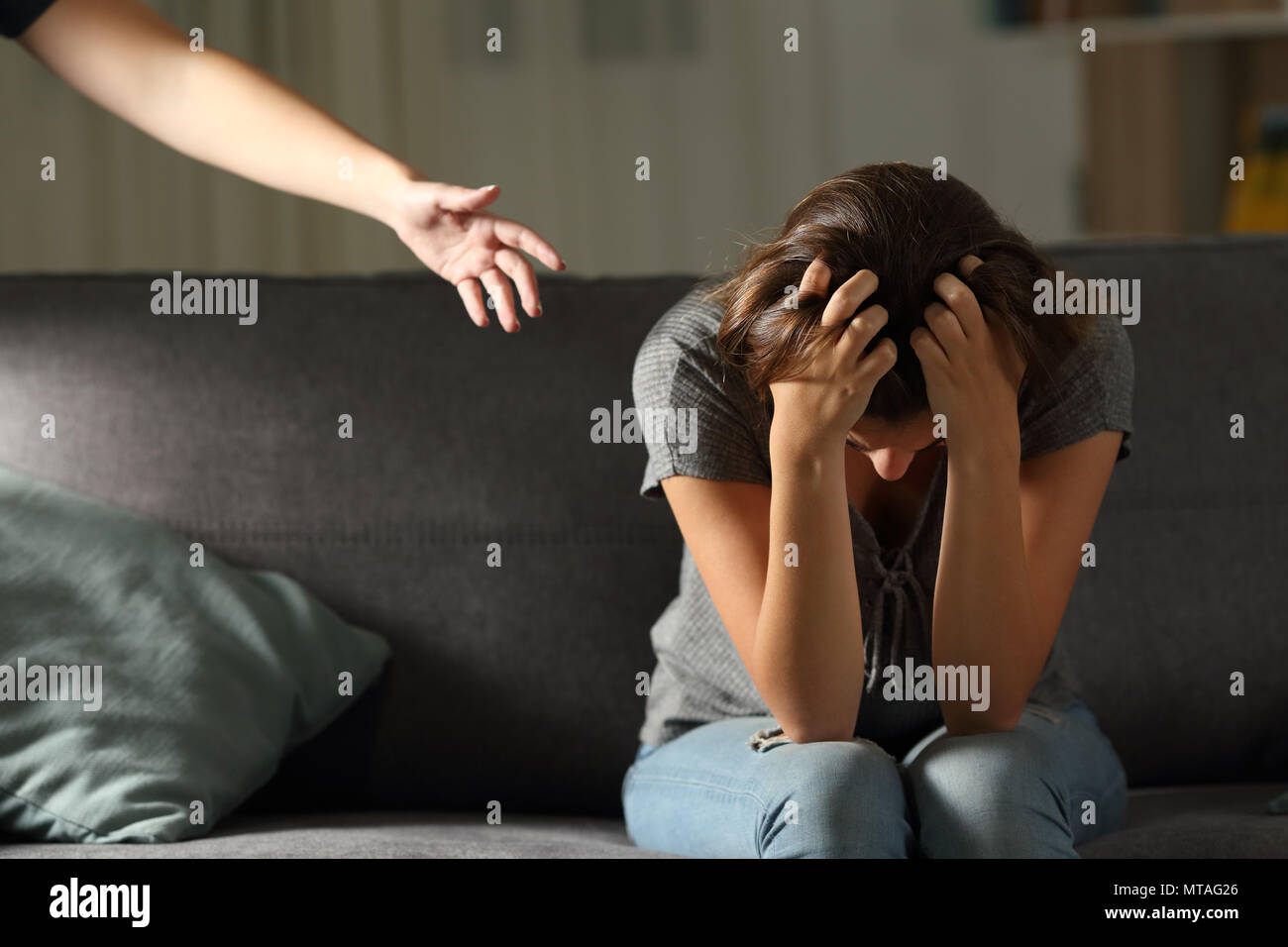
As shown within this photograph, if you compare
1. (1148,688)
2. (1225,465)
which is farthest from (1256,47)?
(1148,688)

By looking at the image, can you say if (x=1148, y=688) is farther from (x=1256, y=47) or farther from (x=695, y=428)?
(x=1256, y=47)

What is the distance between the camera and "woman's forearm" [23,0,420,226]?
3.45ft

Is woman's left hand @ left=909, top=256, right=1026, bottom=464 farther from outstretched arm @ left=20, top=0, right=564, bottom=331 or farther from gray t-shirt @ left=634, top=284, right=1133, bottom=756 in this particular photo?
outstretched arm @ left=20, top=0, right=564, bottom=331

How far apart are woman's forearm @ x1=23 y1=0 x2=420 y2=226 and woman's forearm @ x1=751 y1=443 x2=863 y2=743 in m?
0.40

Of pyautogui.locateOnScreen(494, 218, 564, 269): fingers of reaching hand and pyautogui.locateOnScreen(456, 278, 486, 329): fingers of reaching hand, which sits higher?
pyautogui.locateOnScreen(494, 218, 564, 269): fingers of reaching hand

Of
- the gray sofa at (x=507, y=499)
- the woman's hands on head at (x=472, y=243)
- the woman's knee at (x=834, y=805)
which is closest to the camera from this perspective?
the woman's knee at (x=834, y=805)

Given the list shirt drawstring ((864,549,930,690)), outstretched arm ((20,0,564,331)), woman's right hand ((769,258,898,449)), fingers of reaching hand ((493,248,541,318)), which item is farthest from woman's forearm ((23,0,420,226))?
shirt drawstring ((864,549,930,690))

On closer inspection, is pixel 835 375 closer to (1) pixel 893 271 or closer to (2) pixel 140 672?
(1) pixel 893 271

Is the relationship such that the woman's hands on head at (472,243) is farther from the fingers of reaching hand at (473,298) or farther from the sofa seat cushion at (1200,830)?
the sofa seat cushion at (1200,830)

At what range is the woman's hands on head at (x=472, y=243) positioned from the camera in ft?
3.14

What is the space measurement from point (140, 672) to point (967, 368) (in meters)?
0.77

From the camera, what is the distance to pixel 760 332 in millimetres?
940

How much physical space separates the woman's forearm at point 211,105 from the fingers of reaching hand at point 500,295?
107 millimetres

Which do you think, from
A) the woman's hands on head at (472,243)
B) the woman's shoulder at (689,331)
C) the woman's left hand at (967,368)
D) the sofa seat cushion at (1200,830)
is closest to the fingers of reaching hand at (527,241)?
the woman's hands on head at (472,243)
